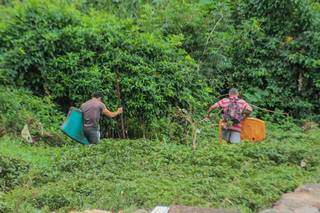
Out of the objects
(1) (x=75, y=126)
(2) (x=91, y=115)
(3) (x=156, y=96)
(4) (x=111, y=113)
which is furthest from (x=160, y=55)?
(1) (x=75, y=126)

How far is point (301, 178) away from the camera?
311 inches

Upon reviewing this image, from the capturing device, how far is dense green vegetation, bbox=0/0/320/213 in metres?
7.05

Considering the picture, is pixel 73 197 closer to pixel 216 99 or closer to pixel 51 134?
pixel 51 134

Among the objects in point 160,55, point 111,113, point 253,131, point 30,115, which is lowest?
point 253,131

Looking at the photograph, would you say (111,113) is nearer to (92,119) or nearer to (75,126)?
(92,119)

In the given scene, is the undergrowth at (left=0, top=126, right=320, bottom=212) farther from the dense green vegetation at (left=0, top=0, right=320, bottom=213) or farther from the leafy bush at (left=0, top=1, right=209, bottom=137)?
the leafy bush at (left=0, top=1, right=209, bottom=137)

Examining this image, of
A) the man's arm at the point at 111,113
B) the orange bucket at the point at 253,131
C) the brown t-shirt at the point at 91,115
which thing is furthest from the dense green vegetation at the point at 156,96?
the man's arm at the point at 111,113

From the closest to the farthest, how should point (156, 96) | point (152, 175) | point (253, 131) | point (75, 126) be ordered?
point (152, 175), point (75, 126), point (253, 131), point (156, 96)

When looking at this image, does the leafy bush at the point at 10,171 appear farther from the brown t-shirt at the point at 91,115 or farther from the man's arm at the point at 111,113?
the man's arm at the point at 111,113

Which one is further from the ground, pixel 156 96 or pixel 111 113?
pixel 156 96

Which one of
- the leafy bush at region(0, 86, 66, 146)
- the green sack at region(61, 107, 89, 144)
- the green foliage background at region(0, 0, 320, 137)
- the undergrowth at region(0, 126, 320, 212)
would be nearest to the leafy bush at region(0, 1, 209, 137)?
the green foliage background at region(0, 0, 320, 137)

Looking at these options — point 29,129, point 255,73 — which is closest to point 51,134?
point 29,129

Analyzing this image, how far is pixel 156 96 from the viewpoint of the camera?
40.4 feet

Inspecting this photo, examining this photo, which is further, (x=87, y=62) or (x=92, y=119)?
(x=87, y=62)
